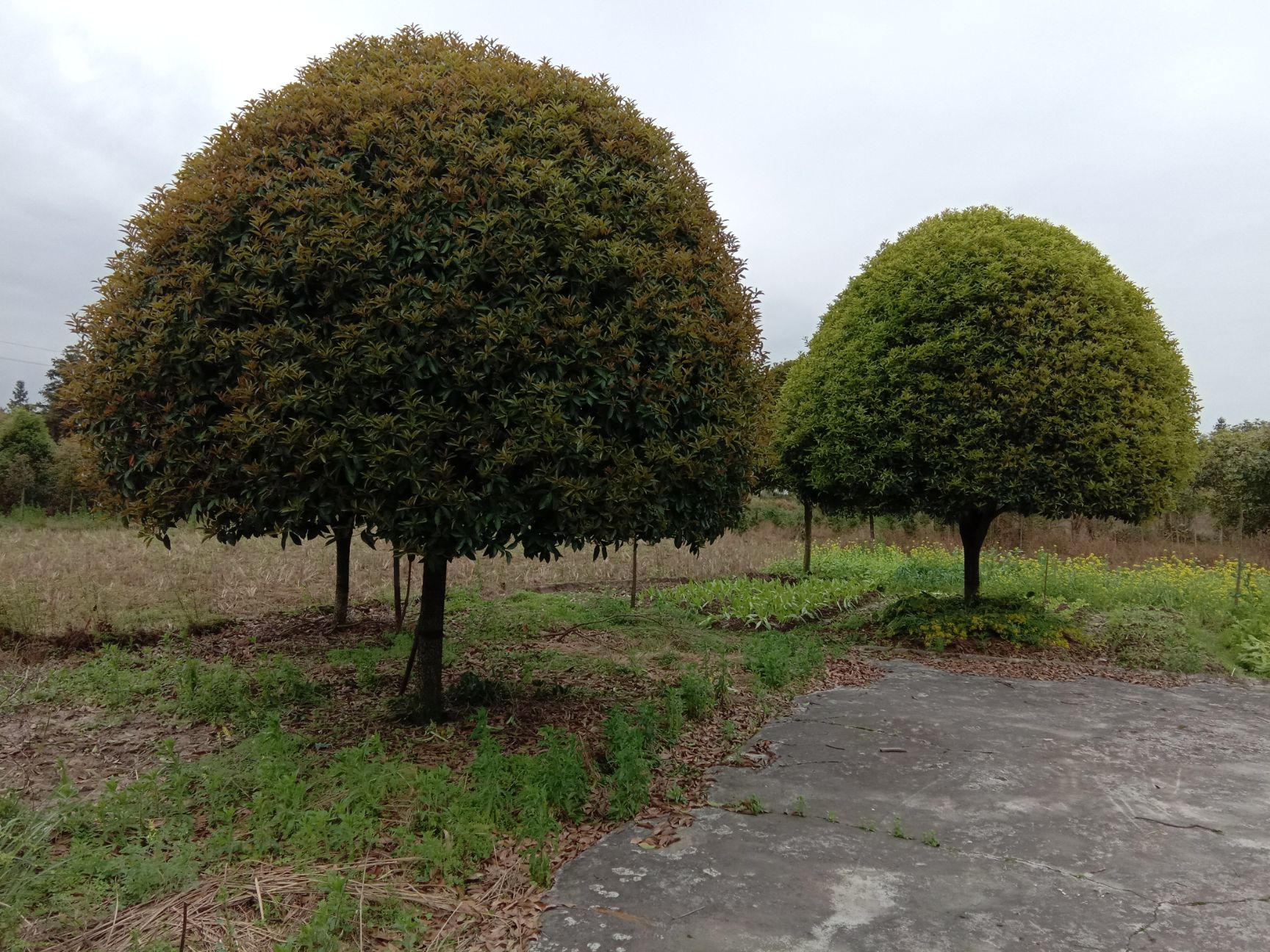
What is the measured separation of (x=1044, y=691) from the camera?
6812 mm

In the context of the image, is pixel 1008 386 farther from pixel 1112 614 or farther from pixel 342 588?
pixel 342 588

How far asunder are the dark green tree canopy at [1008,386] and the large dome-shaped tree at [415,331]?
4.19 meters

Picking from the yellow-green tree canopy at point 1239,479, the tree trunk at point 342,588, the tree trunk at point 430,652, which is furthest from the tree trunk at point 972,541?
the yellow-green tree canopy at point 1239,479

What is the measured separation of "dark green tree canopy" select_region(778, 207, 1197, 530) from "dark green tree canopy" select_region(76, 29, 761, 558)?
420cm

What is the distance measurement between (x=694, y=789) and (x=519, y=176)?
342 cm

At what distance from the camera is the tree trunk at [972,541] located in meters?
8.84

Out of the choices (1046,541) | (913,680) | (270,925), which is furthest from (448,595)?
(1046,541)

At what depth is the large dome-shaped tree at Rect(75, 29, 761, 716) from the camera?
3805 millimetres

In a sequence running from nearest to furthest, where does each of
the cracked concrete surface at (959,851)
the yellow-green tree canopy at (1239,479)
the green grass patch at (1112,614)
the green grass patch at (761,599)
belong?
the cracked concrete surface at (959,851)
the green grass patch at (1112,614)
the green grass patch at (761,599)
the yellow-green tree canopy at (1239,479)

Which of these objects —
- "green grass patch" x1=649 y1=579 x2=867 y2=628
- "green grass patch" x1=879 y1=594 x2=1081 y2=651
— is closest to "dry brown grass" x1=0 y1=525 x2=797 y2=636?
"green grass patch" x1=649 y1=579 x2=867 y2=628

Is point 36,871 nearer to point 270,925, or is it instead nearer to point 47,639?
point 270,925

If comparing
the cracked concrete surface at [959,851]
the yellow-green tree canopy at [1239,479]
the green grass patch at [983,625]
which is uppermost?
the yellow-green tree canopy at [1239,479]

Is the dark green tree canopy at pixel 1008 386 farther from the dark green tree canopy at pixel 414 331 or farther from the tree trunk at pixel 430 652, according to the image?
the tree trunk at pixel 430 652

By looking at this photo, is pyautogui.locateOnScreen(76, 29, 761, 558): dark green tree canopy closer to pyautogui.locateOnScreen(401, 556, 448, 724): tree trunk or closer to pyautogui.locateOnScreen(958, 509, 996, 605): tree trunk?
pyautogui.locateOnScreen(401, 556, 448, 724): tree trunk
